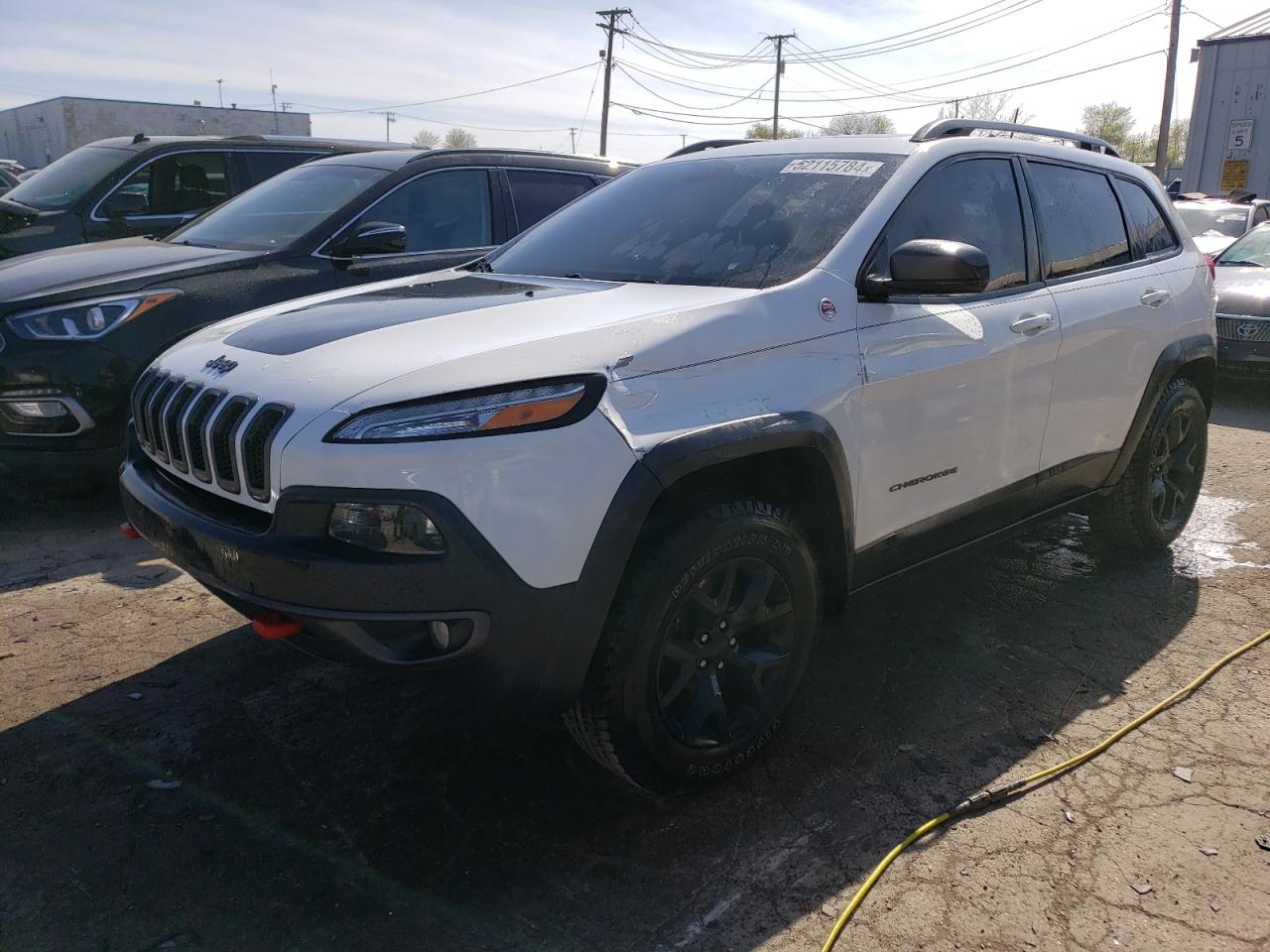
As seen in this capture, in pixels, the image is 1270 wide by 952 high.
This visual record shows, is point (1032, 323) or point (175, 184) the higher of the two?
point (175, 184)

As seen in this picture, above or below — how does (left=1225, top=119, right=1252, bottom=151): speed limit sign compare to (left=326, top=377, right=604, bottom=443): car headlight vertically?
above

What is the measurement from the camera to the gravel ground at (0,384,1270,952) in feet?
7.48

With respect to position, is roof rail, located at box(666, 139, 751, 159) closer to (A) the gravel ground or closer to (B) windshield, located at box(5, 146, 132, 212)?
(A) the gravel ground

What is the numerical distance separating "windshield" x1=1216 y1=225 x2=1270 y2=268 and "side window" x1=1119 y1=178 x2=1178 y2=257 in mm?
6280

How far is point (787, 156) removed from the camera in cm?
346

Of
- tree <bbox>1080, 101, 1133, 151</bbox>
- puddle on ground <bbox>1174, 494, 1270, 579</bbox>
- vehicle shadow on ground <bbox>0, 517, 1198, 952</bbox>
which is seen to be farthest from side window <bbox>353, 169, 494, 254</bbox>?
tree <bbox>1080, 101, 1133, 151</bbox>

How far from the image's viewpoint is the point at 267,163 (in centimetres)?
740

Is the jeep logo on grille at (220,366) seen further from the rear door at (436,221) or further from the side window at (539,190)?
the side window at (539,190)

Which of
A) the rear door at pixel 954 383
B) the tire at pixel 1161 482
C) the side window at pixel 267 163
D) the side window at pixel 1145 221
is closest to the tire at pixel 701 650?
the rear door at pixel 954 383

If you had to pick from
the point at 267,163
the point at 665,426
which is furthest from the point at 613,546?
the point at 267,163

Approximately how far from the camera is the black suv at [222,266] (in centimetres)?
450

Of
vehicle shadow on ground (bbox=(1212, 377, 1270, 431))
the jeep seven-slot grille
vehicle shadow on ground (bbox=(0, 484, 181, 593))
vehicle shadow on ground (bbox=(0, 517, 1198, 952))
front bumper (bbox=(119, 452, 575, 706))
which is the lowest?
vehicle shadow on ground (bbox=(0, 517, 1198, 952))

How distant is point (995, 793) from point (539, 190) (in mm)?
4537

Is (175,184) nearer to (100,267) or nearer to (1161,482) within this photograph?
(100,267)
